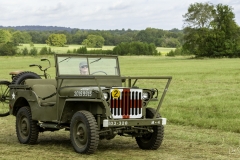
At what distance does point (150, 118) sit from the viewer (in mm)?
10055

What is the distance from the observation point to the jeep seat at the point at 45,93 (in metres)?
11.0

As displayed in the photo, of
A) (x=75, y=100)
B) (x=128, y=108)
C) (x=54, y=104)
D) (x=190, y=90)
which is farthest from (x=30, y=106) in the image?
(x=190, y=90)

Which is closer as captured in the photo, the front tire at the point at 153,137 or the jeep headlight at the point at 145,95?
the jeep headlight at the point at 145,95

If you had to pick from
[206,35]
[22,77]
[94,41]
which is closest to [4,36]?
[94,41]

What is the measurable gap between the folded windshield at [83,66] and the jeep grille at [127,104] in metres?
1.48

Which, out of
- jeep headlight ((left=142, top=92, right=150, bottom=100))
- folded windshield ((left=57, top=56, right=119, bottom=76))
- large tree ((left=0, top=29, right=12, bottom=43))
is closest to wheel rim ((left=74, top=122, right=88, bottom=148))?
jeep headlight ((left=142, top=92, right=150, bottom=100))

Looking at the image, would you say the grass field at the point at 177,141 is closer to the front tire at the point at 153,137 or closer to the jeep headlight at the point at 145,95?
Answer: the front tire at the point at 153,137

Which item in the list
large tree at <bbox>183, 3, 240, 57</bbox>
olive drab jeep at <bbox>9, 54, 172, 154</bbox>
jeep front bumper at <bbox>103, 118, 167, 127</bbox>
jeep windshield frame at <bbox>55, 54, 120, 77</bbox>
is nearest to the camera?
jeep front bumper at <bbox>103, 118, 167, 127</bbox>

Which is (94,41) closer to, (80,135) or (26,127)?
(26,127)

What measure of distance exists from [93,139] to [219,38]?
9093 cm

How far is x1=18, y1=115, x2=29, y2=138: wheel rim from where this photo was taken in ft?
36.6

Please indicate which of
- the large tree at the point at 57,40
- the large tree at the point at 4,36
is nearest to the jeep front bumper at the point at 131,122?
the large tree at the point at 57,40

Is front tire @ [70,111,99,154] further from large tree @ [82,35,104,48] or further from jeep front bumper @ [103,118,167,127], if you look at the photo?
large tree @ [82,35,104,48]

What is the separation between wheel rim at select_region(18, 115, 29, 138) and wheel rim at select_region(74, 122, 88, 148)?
1875mm
